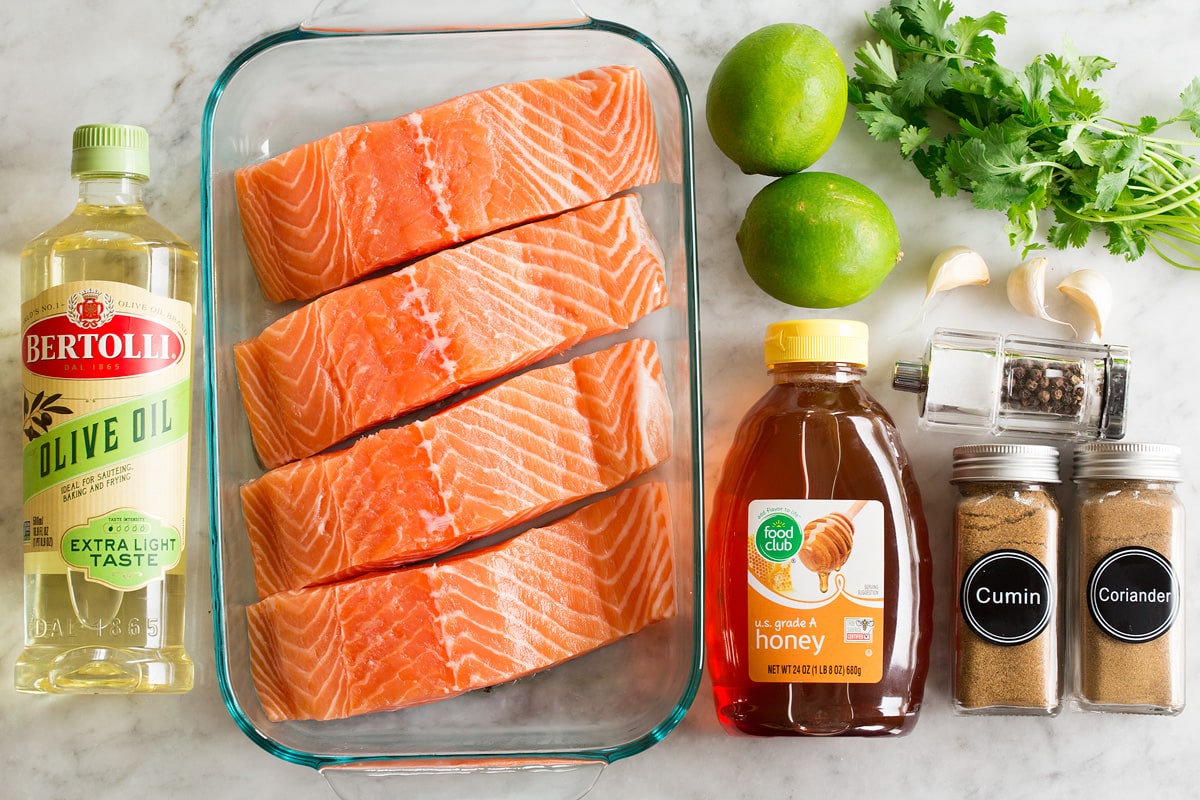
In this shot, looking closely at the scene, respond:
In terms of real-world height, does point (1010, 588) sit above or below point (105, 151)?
below

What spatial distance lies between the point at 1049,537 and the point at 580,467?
0.65 metres

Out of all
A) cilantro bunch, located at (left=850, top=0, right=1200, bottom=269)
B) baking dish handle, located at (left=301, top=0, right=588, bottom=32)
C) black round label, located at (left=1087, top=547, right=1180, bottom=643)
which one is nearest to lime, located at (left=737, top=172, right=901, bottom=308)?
cilantro bunch, located at (left=850, top=0, right=1200, bottom=269)

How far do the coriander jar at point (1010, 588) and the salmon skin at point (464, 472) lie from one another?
1.48 feet

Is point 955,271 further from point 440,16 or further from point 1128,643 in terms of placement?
point 440,16

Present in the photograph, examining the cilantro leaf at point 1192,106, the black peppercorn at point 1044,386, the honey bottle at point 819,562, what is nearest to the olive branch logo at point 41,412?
the honey bottle at point 819,562

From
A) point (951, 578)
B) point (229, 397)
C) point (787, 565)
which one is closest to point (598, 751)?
point (787, 565)

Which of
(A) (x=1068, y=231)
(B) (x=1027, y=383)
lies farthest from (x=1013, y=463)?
(A) (x=1068, y=231)

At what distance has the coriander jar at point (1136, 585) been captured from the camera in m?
1.26

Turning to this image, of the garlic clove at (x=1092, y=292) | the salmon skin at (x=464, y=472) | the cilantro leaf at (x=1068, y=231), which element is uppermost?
the cilantro leaf at (x=1068, y=231)

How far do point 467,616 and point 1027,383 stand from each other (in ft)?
2.77

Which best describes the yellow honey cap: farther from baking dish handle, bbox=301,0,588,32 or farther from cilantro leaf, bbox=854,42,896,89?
baking dish handle, bbox=301,0,588,32

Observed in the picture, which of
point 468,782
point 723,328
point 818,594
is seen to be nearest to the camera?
point 818,594

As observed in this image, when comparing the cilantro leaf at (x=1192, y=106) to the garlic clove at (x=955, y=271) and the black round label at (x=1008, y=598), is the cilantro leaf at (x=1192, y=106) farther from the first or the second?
the black round label at (x=1008, y=598)

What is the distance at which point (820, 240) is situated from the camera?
1.24 meters
